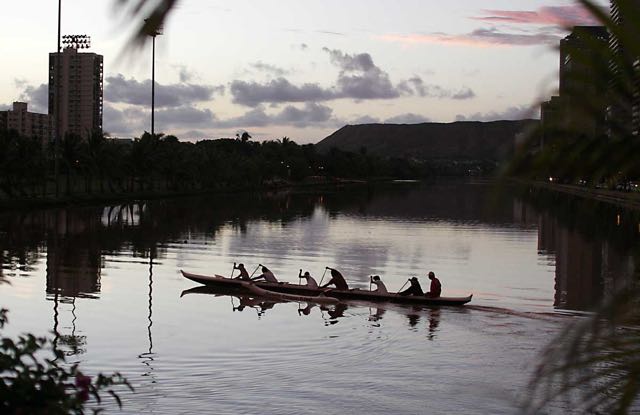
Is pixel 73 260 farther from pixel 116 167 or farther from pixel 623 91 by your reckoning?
pixel 116 167

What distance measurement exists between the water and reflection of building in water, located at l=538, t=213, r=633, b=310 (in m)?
0.11

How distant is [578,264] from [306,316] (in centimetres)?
1653

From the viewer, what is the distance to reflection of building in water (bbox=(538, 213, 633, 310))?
24.9 metres

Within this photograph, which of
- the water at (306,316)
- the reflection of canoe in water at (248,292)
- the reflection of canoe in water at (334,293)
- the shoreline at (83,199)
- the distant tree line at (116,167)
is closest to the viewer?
the water at (306,316)

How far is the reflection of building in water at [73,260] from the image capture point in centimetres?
2492

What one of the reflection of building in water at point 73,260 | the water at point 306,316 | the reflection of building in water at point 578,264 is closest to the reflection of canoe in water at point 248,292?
the water at point 306,316

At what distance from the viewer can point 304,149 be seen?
7692 inches

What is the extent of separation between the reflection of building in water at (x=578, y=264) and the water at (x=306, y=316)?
114mm

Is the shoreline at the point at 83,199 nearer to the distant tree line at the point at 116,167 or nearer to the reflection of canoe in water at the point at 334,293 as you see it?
the distant tree line at the point at 116,167

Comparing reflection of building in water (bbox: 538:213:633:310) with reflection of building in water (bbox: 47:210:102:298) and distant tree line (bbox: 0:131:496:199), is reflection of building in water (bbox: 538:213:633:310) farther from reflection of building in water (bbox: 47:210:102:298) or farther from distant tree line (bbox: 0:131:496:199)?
reflection of building in water (bbox: 47:210:102:298)

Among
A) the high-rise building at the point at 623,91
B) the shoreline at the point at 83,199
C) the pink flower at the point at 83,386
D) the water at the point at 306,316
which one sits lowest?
the water at the point at 306,316

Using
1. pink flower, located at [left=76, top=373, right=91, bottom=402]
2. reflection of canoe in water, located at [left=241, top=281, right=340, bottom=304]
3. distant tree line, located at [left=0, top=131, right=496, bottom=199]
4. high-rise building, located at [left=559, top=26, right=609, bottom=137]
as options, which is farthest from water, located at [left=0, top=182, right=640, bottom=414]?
distant tree line, located at [left=0, top=131, right=496, bottom=199]

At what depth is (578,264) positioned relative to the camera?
33281 millimetres

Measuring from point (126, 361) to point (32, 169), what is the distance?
1819 inches
